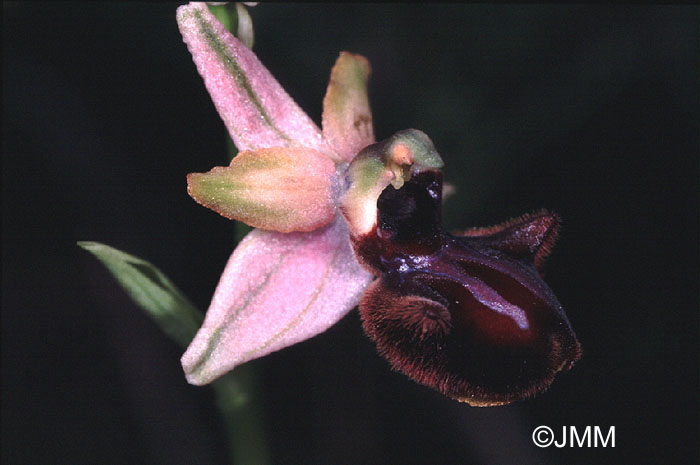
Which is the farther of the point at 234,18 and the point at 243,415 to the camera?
the point at 243,415

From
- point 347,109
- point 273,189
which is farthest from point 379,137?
point 273,189

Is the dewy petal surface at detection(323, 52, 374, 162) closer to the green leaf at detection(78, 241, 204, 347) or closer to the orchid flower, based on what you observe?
the orchid flower

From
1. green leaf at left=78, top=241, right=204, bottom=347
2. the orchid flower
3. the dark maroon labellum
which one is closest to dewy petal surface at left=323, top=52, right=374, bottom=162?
the orchid flower

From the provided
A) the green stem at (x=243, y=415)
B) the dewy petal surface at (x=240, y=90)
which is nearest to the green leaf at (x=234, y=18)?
the dewy petal surface at (x=240, y=90)

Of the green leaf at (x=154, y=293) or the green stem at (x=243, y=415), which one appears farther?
the green stem at (x=243, y=415)

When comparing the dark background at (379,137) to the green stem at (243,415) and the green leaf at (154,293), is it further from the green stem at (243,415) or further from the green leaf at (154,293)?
the green leaf at (154,293)

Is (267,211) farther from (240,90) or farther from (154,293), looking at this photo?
(154,293)
